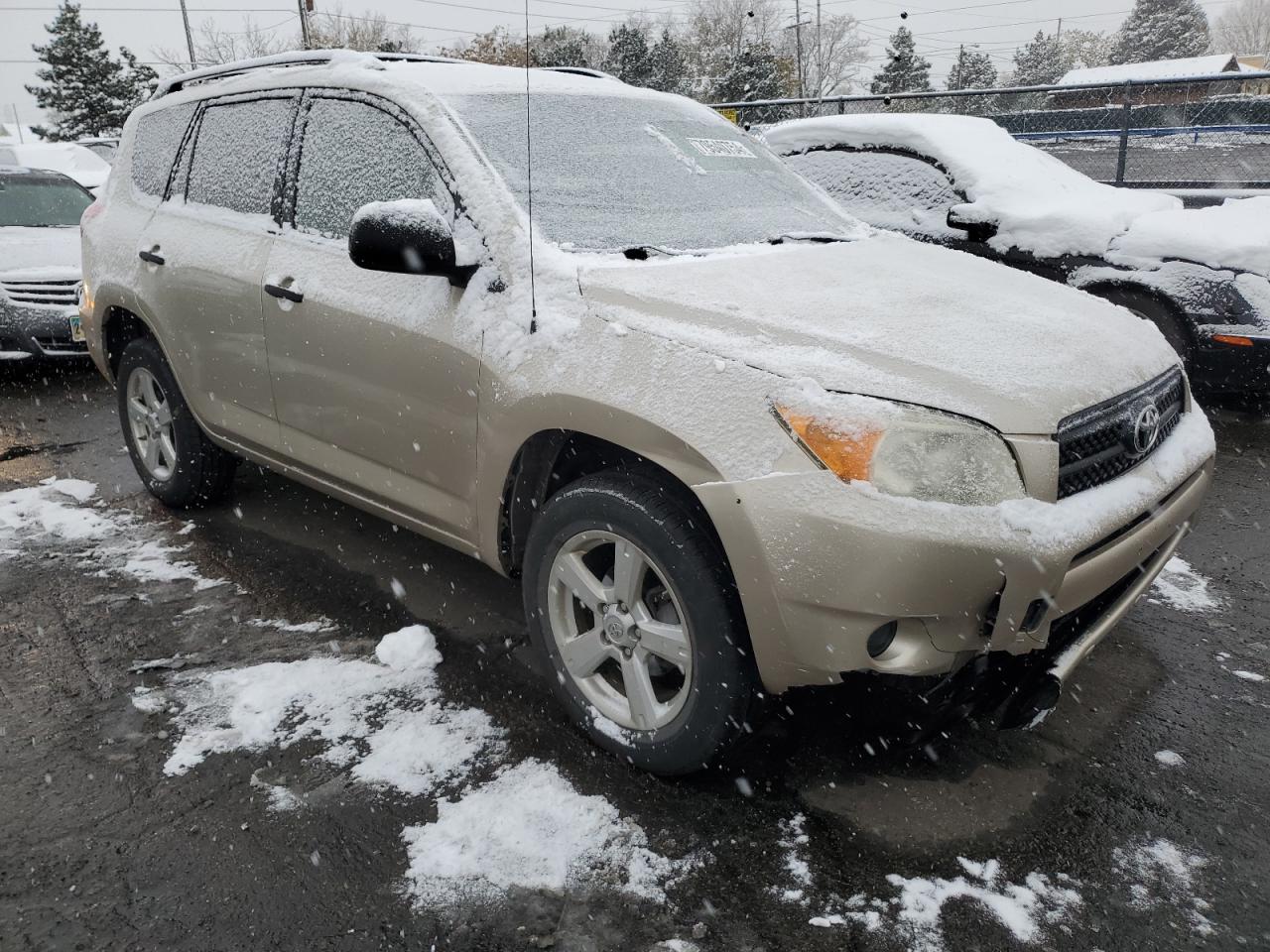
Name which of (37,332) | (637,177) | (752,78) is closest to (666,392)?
(637,177)

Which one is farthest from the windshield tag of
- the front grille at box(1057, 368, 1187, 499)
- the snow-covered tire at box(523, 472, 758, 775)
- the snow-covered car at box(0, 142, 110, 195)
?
the snow-covered car at box(0, 142, 110, 195)

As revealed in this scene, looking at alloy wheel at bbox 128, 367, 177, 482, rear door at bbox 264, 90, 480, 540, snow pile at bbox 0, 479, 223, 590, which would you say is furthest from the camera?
alloy wheel at bbox 128, 367, 177, 482

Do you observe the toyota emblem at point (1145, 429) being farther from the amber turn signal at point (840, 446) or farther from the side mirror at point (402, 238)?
the side mirror at point (402, 238)

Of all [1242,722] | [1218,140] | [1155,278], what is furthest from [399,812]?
[1218,140]

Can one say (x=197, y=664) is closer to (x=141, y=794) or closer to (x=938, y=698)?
(x=141, y=794)

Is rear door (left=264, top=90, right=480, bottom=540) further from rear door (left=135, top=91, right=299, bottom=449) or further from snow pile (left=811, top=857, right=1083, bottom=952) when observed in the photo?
snow pile (left=811, top=857, right=1083, bottom=952)

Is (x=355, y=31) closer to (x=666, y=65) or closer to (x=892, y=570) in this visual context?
(x=666, y=65)

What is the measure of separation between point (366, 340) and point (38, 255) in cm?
597

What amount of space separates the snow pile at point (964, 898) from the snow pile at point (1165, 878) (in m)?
0.15

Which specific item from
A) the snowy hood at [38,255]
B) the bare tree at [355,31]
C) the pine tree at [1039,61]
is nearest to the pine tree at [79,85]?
the bare tree at [355,31]

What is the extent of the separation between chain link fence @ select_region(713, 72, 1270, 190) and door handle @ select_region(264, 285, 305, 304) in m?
10.0

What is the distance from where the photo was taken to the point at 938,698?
221 cm

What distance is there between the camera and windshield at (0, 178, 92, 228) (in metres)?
8.39

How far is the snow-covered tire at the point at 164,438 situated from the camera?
14.2 ft
